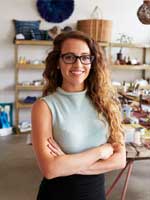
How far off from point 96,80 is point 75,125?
0.88ft

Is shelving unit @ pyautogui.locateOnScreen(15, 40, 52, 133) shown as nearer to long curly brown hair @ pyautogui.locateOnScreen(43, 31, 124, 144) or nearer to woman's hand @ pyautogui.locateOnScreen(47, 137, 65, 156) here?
long curly brown hair @ pyautogui.locateOnScreen(43, 31, 124, 144)

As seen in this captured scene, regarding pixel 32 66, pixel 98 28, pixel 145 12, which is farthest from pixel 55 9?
pixel 145 12

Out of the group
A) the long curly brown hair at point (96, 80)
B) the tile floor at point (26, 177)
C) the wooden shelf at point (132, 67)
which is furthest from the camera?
the wooden shelf at point (132, 67)

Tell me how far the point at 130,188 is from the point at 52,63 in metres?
2.30

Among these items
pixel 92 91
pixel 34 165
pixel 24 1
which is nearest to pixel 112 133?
pixel 92 91

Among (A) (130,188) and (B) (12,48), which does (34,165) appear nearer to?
(A) (130,188)

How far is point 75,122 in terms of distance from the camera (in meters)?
1.35

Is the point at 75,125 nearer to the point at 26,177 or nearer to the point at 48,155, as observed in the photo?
the point at 48,155

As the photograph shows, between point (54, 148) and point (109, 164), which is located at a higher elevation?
point (54, 148)

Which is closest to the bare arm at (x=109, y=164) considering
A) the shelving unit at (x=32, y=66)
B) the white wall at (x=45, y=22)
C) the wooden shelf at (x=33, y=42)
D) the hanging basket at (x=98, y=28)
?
the hanging basket at (x=98, y=28)

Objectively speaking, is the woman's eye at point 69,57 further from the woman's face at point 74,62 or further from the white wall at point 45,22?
the white wall at point 45,22

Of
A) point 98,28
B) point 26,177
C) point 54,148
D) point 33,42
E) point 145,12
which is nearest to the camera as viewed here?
point 54,148

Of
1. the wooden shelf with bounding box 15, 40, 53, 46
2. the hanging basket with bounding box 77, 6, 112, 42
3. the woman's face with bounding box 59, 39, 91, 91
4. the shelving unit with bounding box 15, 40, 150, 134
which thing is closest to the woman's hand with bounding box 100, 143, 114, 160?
the woman's face with bounding box 59, 39, 91, 91

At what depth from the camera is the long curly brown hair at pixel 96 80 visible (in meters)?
1.42
